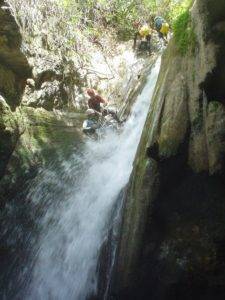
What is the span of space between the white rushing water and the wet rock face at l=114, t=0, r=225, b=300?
1085 millimetres

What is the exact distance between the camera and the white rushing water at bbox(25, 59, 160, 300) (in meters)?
6.98

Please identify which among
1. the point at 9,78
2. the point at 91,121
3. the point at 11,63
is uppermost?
the point at 91,121

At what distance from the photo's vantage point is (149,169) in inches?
237

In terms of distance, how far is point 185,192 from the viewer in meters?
5.85

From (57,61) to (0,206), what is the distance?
4705mm

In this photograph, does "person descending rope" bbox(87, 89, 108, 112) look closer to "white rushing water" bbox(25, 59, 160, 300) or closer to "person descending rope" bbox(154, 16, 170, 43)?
"white rushing water" bbox(25, 59, 160, 300)

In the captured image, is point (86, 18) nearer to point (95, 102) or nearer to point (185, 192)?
point (95, 102)

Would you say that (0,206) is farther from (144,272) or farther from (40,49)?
(40,49)

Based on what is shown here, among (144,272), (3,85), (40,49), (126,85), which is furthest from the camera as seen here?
(126,85)

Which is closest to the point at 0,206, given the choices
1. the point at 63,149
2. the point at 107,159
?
the point at 63,149

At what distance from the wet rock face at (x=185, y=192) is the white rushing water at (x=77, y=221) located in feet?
3.56

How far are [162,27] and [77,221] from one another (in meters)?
10.3

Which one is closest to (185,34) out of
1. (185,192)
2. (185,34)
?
(185,34)

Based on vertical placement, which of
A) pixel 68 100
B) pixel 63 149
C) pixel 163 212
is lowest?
pixel 163 212
